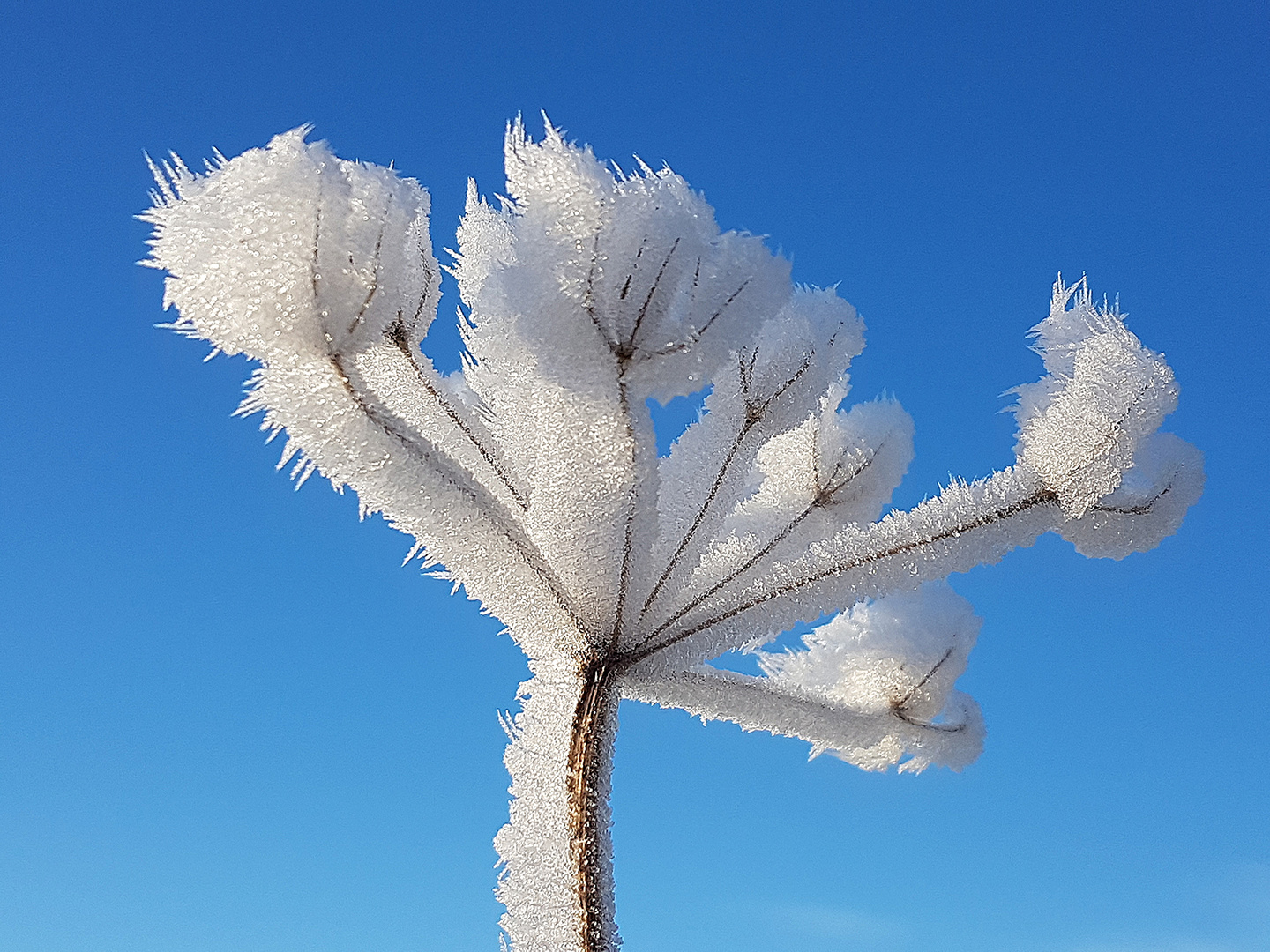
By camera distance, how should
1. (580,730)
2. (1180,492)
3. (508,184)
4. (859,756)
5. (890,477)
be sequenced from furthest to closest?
(859,756)
(890,477)
(1180,492)
(580,730)
(508,184)

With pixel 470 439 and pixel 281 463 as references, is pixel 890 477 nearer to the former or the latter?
pixel 470 439

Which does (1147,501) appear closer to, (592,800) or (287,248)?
(592,800)

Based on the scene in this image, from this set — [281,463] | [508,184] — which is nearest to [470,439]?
[281,463]

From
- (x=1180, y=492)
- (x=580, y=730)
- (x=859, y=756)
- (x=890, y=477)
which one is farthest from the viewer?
(x=859, y=756)

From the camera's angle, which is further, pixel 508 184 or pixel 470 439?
pixel 470 439

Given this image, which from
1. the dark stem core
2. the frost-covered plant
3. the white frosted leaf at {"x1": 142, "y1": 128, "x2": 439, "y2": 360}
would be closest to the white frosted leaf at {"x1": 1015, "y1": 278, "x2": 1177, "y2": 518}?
the frost-covered plant

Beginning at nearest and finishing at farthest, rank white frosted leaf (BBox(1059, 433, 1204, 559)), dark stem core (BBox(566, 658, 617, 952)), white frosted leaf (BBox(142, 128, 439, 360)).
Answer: white frosted leaf (BBox(142, 128, 439, 360))
dark stem core (BBox(566, 658, 617, 952))
white frosted leaf (BBox(1059, 433, 1204, 559))

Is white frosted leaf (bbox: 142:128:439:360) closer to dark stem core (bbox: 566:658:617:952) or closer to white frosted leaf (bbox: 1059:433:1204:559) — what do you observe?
dark stem core (bbox: 566:658:617:952)

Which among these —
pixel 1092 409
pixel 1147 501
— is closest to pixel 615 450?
pixel 1092 409

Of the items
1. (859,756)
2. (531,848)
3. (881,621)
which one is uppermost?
(881,621)

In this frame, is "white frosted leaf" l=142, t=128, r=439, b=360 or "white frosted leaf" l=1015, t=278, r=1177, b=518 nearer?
"white frosted leaf" l=142, t=128, r=439, b=360
